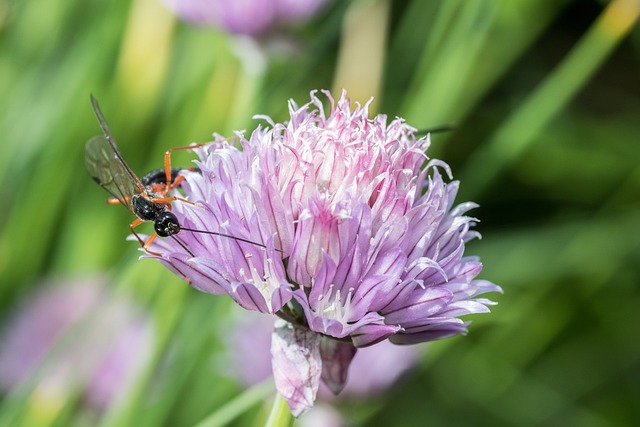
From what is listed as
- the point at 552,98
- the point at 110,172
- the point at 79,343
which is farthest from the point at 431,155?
the point at 110,172

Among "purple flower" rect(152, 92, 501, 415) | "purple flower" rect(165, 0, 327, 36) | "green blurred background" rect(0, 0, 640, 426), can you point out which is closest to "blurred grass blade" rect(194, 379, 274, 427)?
"purple flower" rect(152, 92, 501, 415)

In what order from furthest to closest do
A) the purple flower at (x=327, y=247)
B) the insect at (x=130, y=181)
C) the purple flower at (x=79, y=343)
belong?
the purple flower at (x=79, y=343) < the insect at (x=130, y=181) < the purple flower at (x=327, y=247)

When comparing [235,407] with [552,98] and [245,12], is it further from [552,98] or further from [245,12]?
[552,98]

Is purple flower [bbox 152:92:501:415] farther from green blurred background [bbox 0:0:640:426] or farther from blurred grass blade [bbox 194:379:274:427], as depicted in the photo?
green blurred background [bbox 0:0:640:426]

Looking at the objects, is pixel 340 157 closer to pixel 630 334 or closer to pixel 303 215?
pixel 303 215

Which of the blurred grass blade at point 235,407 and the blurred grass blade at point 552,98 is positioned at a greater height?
the blurred grass blade at point 552,98

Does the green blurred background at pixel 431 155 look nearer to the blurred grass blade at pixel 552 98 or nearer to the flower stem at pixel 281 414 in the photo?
the blurred grass blade at pixel 552 98

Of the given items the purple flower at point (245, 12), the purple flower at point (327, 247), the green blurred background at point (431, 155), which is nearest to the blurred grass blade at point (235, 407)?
the purple flower at point (327, 247)
